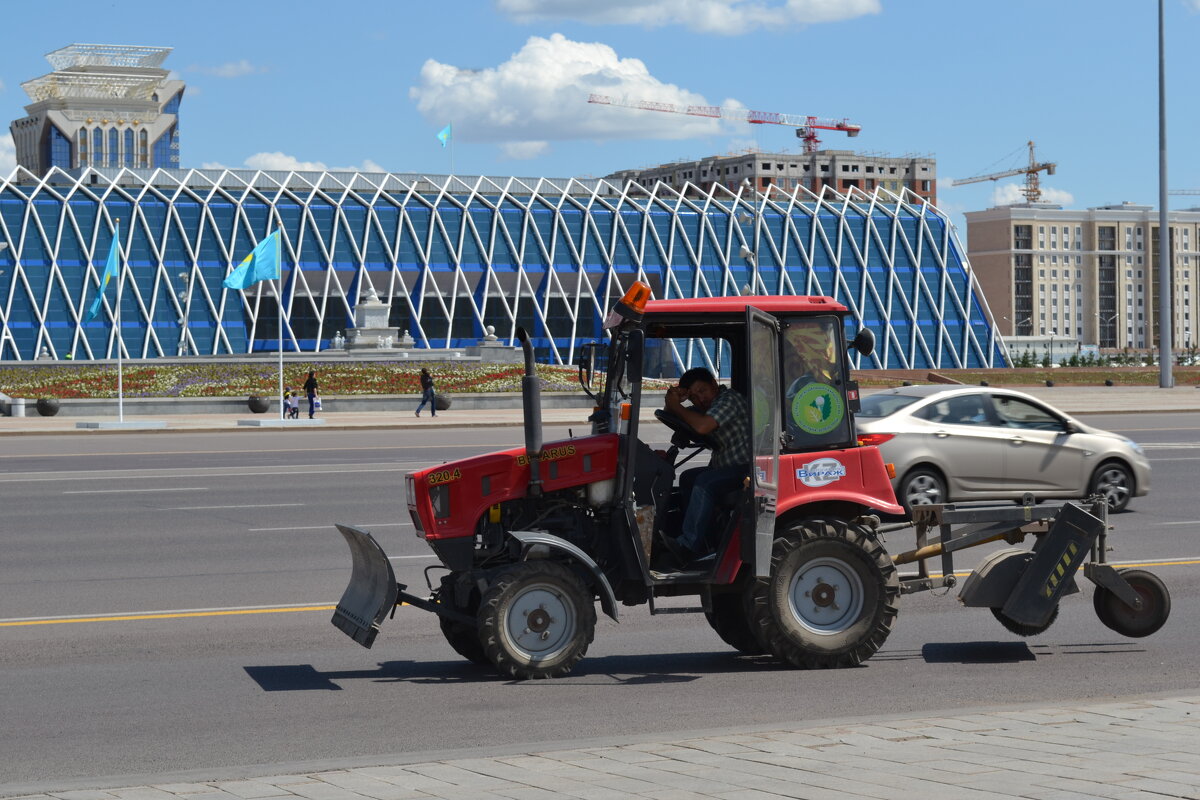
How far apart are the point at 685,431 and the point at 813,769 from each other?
3.13 metres

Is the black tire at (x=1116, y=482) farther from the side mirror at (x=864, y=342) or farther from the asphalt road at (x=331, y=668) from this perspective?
the side mirror at (x=864, y=342)

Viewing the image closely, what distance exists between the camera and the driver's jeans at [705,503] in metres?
8.77

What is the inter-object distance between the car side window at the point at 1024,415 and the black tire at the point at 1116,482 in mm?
737

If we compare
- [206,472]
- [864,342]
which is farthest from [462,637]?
[206,472]

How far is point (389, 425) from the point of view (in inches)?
1570

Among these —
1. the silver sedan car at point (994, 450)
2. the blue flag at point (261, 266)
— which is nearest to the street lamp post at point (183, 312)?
the blue flag at point (261, 266)

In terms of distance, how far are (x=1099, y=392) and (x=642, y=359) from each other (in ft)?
188

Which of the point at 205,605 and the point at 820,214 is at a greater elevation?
the point at 820,214

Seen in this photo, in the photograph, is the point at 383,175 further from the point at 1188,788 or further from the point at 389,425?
the point at 1188,788

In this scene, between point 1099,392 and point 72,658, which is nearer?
point 72,658

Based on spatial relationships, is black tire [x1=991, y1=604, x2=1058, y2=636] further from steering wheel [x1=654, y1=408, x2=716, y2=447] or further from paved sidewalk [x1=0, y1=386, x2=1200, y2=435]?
paved sidewalk [x1=0, y1=386, x2=1200, y2=435]

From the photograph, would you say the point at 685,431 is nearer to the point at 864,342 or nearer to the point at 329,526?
the point at 864,342

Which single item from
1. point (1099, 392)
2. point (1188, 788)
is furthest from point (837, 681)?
point (1099, 392)

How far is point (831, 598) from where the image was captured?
29.1 ft
